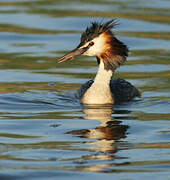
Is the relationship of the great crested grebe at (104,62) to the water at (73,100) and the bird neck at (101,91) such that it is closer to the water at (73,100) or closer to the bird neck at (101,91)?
the bird neck at (101,91)

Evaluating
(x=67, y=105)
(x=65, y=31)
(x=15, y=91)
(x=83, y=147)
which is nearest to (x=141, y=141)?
(x=83, y=147)

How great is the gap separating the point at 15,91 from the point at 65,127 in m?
3.06

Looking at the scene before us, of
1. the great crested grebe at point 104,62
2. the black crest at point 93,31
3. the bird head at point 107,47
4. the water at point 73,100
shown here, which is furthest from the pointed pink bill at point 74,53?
the water at point 73,100

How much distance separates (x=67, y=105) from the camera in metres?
12.0

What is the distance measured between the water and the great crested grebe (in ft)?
0.89

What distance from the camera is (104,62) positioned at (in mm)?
12461

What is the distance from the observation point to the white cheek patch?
480 inches

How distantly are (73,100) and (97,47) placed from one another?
1076mm

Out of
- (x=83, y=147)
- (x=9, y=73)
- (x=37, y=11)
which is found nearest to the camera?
(x=83, y=147)

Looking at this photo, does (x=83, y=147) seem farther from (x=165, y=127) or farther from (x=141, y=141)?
(x=165, y=127)

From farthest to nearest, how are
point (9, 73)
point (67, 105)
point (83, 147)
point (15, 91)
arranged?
point (9, 73)
point (15, 91)
point (67, 105)
point (83, 147)

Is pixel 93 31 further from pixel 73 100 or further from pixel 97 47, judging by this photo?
pixel 73 100

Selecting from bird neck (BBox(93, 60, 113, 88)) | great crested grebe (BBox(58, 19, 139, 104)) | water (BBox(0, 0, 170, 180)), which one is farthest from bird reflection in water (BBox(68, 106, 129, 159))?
bird neck (BBox(93, 60, 113, 88))

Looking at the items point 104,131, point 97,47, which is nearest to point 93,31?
point 97,47
